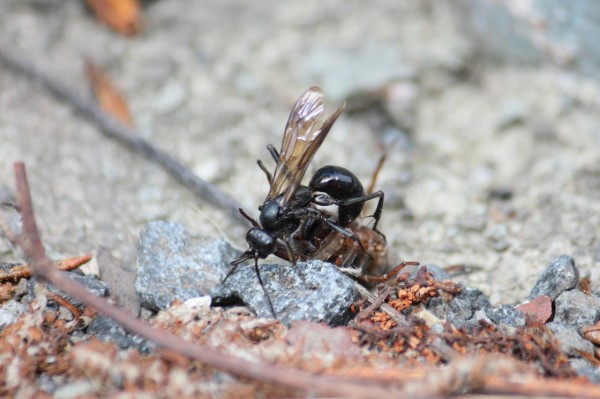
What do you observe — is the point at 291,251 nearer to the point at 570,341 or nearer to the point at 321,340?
the point at 321,340

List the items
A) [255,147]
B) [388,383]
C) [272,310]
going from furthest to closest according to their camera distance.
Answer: [255,147] → [272,310] → [388,383]

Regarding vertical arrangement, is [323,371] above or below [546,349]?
below

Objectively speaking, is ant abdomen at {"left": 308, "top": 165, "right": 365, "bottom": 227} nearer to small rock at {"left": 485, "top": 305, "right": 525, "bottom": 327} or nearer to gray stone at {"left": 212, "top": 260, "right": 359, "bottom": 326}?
gray stone at {"left": 212, "top": 260, "right": 359, "bottom": 326}

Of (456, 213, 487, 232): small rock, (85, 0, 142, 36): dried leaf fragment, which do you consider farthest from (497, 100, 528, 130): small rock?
(85, 0, 142, 36): dried leaf fragment

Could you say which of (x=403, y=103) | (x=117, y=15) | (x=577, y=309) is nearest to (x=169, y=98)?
(x=117, y=15)

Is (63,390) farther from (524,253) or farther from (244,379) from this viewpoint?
(524,253)

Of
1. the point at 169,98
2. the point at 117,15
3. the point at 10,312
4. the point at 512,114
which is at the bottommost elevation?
the point at 10,312

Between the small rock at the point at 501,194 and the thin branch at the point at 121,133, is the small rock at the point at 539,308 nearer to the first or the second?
the small rock at the point at 501,194

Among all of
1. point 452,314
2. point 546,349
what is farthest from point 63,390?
point 546,349
